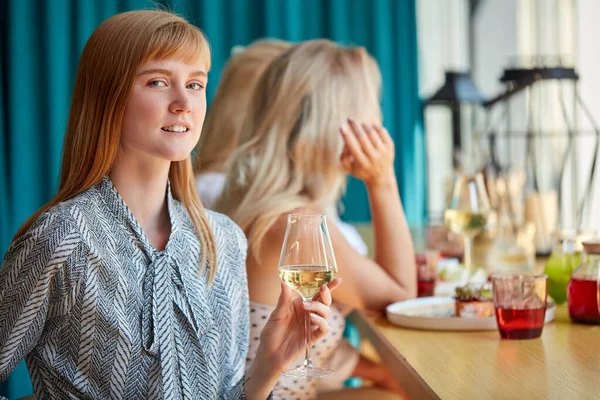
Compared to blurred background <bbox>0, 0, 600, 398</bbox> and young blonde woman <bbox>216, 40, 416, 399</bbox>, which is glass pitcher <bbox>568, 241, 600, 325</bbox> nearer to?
young blonde woman <bbox>216, 40, 416, 399</bbox>

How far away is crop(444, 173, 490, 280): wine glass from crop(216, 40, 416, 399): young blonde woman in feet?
0.77

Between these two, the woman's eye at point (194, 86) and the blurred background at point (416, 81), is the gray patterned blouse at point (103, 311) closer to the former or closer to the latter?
the woman's eye at point (194, 86)

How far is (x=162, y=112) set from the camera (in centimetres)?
A: 119

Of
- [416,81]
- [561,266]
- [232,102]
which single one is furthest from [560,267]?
[416,81]

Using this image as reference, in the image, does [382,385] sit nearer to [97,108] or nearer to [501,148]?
[97,108]

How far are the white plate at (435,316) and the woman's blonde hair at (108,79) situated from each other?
2.13 feet

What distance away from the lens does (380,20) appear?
180 inches

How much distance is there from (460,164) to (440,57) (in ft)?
5.14

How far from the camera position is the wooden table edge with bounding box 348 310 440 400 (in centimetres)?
116

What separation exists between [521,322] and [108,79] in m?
0.79

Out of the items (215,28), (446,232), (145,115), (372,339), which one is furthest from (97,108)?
(215,28)

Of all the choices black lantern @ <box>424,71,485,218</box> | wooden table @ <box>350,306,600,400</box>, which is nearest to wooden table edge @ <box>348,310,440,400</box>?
wooden table @ <box>350,306,600,400</box>

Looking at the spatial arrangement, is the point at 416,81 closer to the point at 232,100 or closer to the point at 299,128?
the point at 232,100

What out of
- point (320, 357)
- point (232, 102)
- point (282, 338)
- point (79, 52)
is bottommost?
point (320, 357)
